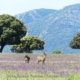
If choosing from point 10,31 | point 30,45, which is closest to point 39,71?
point 10,31

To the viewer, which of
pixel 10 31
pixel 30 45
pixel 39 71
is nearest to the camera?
pixel 39 71

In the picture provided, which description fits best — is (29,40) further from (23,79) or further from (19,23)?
(23,79)

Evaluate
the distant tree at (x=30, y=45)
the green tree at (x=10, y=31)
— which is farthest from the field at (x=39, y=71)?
the distant tree at (x=30, y=45)

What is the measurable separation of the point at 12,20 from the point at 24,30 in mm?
4611

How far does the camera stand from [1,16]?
4016 inches

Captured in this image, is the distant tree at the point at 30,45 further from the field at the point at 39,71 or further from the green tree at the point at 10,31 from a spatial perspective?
the field at the point at 39,71

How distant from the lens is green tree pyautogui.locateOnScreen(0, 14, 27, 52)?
307ft

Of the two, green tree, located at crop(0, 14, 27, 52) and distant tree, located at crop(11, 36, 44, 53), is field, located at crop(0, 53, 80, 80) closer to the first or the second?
green tree, located at crop(0, 14, 27, 52)

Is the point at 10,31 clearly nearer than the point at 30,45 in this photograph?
Yes

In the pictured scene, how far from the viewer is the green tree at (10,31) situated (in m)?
93.7

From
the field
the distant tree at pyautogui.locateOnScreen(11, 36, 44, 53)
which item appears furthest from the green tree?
the field

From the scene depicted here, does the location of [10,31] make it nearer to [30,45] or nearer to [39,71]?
[30,45]

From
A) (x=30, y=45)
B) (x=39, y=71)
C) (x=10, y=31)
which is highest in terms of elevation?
(x=39, y=71)

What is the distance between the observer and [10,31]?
94.4 metres
